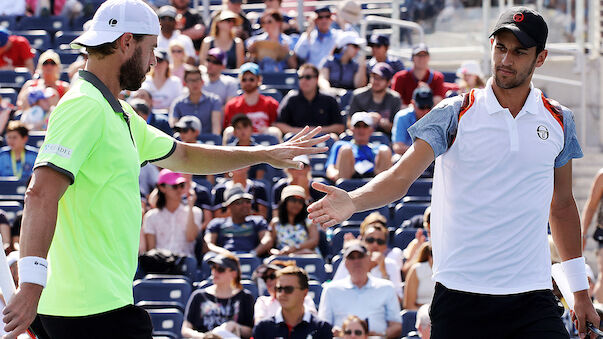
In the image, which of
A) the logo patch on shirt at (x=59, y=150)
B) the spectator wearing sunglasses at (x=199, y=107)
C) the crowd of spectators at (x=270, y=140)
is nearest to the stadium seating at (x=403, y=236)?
the crowd of spectators at (x=270, y=140)

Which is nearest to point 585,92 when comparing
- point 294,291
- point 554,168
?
point 294,291

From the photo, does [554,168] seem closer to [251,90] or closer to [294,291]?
[294,291]

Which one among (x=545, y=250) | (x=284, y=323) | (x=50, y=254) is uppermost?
(x=50, y=254)

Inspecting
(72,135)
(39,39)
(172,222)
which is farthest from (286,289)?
(39,39)

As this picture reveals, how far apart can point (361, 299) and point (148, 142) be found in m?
4.50

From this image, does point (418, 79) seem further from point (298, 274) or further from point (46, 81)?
point (298, 274)

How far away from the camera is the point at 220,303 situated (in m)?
8.47

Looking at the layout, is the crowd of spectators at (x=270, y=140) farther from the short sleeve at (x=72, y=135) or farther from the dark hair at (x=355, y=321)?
the short sleeve at (x=72, y=135)

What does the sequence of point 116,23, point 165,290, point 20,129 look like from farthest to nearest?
point 20,129
point 165,290
point 116,23

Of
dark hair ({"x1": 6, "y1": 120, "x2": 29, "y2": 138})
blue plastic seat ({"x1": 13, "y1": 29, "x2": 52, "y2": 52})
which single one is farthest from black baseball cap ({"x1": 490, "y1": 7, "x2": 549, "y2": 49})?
blue plastic seat ({"x1": 13, "y1": 29, "x2": 52, "y2": 52})

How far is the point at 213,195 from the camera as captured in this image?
10570mm

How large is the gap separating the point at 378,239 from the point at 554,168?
4.89 meters

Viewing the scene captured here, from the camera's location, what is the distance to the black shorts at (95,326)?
372 cm

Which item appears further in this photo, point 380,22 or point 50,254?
point 380,22
